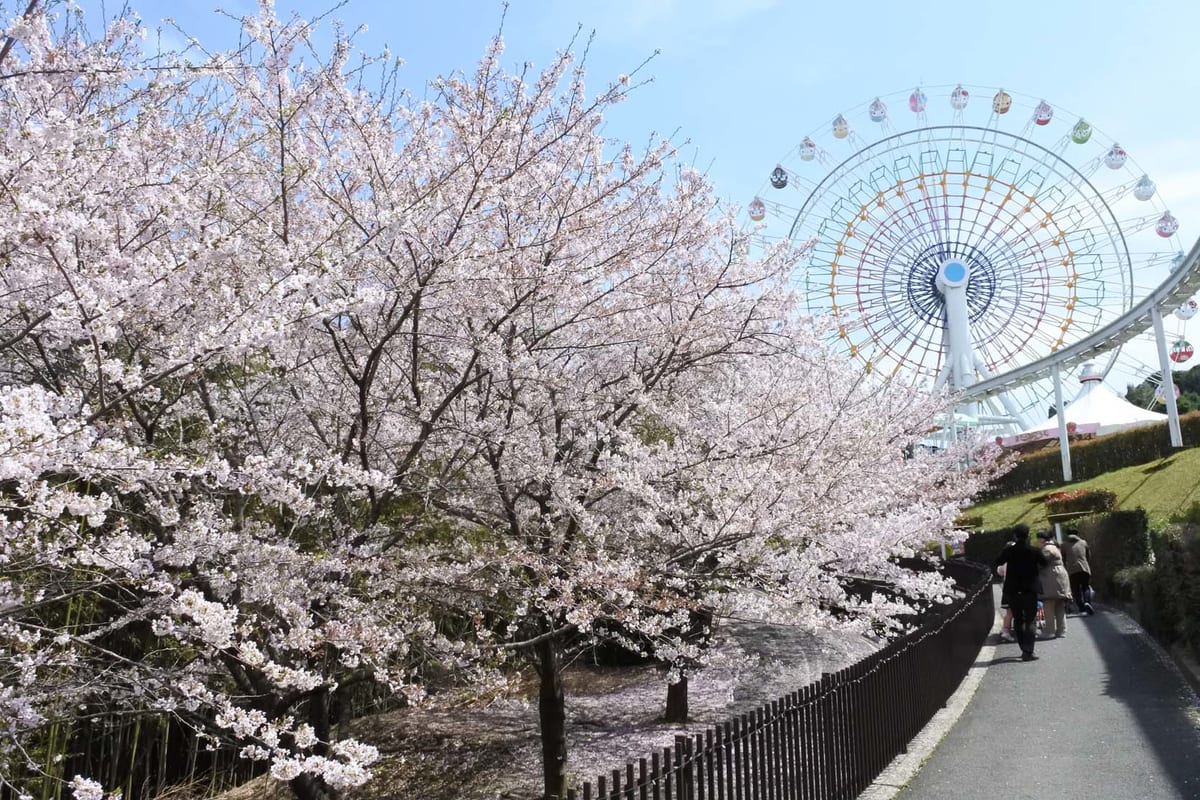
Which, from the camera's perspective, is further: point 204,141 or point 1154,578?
point 1154,578

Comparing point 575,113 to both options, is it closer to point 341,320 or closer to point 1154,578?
point 341,320

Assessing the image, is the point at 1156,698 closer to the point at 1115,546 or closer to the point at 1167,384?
the point at 1115,546

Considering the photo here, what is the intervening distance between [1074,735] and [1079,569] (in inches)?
281

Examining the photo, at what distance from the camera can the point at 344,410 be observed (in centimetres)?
568

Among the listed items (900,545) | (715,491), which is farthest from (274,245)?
(900,545)

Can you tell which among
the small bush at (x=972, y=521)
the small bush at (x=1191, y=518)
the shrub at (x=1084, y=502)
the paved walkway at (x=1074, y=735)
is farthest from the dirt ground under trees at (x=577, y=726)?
the small bush at (x=972, y=521)

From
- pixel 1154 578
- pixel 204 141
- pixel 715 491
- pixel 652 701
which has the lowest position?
pixel 652 701

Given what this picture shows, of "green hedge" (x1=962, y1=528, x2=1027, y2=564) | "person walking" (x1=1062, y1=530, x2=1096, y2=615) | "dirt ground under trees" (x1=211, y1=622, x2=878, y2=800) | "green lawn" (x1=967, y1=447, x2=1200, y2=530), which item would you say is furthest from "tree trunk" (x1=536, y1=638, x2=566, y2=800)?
"green lawn" (x1=967, y1=447, x2=1200, y2=530)

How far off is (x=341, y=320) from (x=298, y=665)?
225 centimetres

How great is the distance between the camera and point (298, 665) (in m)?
4.30

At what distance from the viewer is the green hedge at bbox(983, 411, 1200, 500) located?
29.5 metres

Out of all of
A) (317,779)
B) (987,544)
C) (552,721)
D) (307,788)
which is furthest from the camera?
(987,544)

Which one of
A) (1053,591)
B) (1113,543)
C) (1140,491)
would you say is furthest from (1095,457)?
(1053,591)

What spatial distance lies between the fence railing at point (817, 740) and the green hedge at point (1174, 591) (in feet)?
6.78
